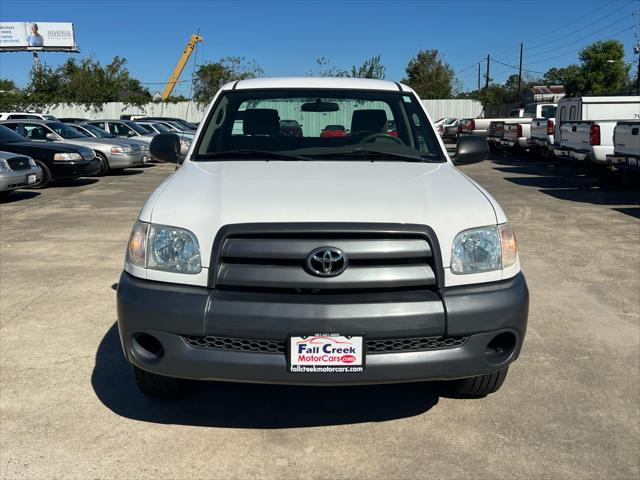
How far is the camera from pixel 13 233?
337 inches

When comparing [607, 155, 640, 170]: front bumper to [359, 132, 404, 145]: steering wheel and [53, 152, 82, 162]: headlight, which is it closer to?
[359, 132, 404, 145]: steering wheel

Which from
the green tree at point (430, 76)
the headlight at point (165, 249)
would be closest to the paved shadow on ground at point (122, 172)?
the headlight at point (165, 249)

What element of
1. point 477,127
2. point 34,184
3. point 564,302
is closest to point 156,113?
point 477,127

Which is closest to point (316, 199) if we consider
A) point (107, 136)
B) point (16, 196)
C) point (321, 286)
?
point (321, 286)

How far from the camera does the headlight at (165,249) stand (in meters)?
2.88

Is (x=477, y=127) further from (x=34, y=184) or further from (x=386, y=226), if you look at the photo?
(x=386, y=226)

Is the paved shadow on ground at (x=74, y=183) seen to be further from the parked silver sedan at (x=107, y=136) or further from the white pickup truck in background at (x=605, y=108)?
the white pickup truck in background at (x=605, y=108)

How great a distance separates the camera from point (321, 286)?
9.00 feet

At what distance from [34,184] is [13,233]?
3.90m

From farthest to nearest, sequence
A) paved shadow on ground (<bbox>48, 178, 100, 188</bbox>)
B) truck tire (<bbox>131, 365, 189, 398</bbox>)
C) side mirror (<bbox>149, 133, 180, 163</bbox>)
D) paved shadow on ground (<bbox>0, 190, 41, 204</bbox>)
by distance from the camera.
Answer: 1. paved shadow on ground (<bbox>48, 178, 100, 188</bbox>)
2. paved shadow on ground (<bbox>0, 190, 41, 204</bbox>)
3. side mirror (<bbox>149, 133, 180, 163</bbox>)
4. truck tire (<bbox>131, 365, 189, 398</bbox>)

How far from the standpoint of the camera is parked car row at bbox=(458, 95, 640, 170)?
36.8ft

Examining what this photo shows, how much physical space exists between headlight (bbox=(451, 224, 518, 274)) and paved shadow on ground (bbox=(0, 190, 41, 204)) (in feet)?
36.1

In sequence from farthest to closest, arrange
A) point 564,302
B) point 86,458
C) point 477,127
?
point 477,127, point 564,302, point 86,458

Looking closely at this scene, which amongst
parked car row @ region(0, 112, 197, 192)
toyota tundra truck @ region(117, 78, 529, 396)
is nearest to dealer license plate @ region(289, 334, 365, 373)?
toyota tundra truck @ region(117, 78, 529, 396)
